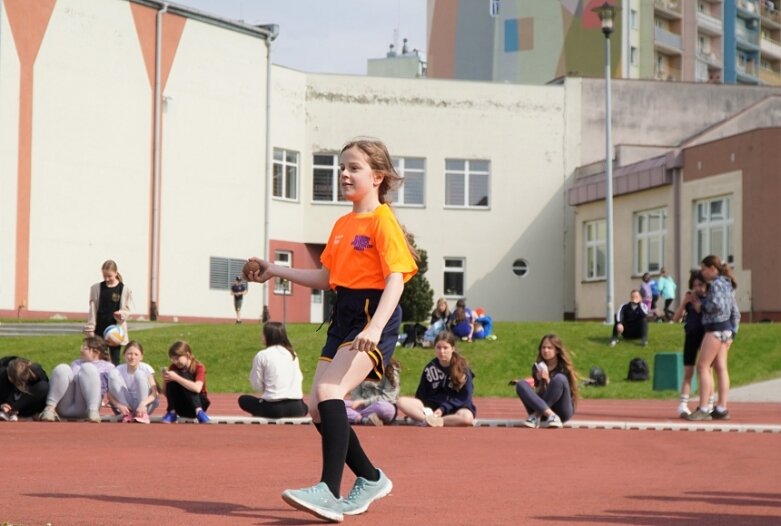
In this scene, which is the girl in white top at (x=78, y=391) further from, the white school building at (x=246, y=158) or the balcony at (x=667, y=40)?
the balcony at (x=667, y=40)

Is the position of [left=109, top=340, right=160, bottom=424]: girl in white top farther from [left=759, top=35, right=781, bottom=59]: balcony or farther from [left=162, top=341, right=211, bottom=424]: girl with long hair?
[left=759, top=35, right=781, bottom=59]: balcony

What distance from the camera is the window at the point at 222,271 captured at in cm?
4981

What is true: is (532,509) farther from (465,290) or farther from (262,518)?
(465,290)

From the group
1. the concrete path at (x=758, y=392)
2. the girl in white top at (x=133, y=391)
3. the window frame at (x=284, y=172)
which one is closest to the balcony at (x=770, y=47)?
the window frame at (x=284, y=172)

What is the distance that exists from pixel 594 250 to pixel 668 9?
38094 millimetres

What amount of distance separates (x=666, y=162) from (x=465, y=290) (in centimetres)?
1052

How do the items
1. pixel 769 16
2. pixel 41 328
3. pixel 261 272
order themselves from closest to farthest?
pixel 261 272 → pixel 41 328 → pixel 769 16

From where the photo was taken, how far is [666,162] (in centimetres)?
4728

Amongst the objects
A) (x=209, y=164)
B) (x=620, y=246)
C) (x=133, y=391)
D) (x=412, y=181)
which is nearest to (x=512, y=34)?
(x=412, y=181)

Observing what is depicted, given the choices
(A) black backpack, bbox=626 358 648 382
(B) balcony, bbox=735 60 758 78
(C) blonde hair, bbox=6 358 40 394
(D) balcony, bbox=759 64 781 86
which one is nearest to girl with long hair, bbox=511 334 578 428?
(C) blonde hair, bbox=6 358 40 394

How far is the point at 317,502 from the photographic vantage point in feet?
24.4

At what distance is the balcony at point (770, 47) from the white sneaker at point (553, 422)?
87.1 m

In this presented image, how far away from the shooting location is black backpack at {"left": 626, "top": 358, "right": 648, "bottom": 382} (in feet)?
92.6

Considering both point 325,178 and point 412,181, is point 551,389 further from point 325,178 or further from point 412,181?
point 412,181
